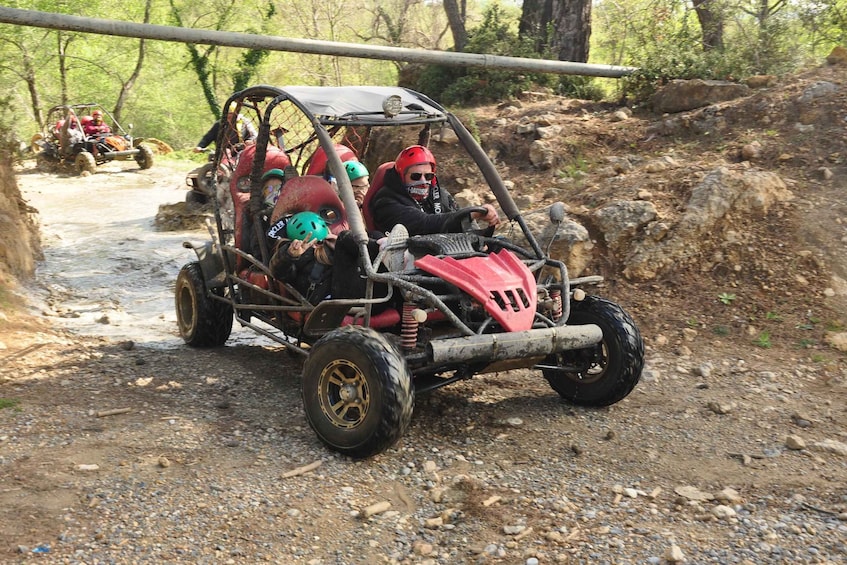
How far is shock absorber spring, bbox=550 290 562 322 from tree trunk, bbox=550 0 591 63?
740 centimetres

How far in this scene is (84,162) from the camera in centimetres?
2164

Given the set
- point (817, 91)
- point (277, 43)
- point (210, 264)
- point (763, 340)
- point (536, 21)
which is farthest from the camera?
point (536, 21)

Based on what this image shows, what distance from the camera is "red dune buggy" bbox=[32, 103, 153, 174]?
21.9 meters

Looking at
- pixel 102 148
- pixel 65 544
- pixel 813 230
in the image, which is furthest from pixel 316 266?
pixel 102 148

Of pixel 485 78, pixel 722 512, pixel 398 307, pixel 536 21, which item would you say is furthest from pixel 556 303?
pixel 536 21

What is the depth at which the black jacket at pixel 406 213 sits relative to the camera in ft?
19.1

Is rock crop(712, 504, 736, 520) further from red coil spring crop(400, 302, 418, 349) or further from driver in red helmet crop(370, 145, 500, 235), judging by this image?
driver in red helmet crop(370, 145, 500, 235)

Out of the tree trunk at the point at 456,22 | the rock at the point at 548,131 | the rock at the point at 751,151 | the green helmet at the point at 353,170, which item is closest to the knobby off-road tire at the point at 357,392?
the green helmet at the point at 353,170

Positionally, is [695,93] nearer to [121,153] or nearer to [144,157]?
[121,153]

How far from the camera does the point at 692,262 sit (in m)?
7.94

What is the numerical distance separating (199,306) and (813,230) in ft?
17.9

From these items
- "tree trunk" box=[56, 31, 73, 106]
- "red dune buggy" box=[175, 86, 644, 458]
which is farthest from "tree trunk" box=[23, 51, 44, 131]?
"red dune buggy" box=[175, 86, 644, 458]

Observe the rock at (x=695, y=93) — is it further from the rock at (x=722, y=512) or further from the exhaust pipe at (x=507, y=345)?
the rock at (x=722, y=512)

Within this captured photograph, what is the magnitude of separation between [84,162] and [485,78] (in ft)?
43.9
